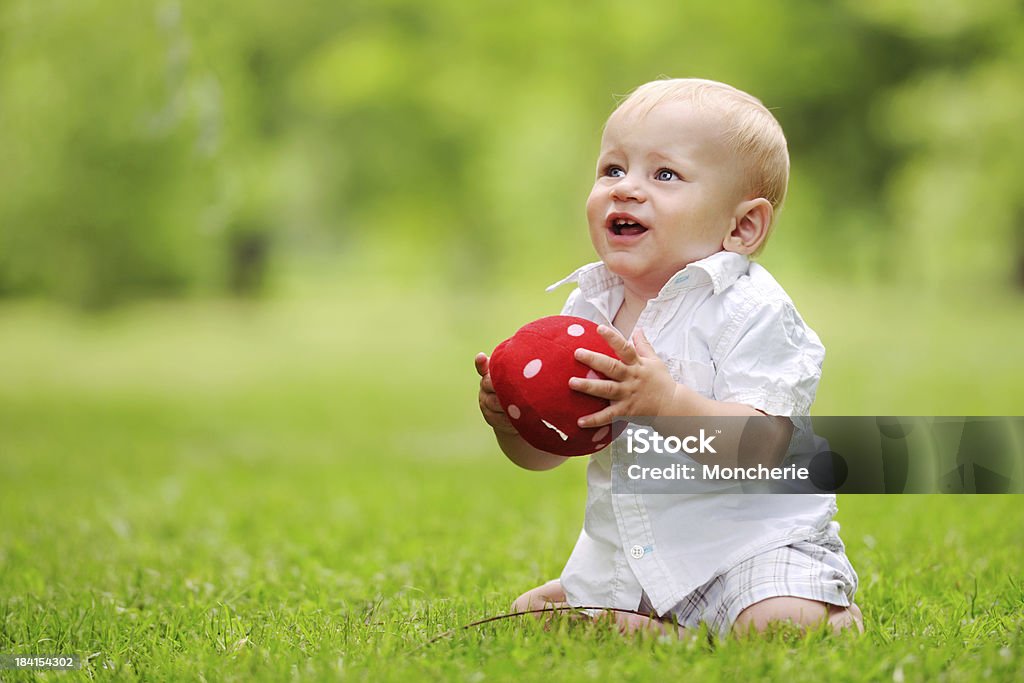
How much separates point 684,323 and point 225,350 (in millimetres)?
19285

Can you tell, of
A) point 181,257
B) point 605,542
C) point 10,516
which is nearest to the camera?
point 605,542

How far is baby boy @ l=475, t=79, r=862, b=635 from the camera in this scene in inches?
110

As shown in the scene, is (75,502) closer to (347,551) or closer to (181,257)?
(347,551)

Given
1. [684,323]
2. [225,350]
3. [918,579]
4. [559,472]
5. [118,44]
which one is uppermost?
[118,44]

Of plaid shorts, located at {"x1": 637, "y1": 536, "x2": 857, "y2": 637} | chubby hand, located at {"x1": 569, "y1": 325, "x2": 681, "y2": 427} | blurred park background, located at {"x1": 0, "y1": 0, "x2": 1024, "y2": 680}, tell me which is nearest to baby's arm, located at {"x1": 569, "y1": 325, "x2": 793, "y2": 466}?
chubby hand, located at {"x1": 569, "y1": 325, "x2": 681, "y2": 427}

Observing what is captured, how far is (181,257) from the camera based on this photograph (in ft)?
46.3

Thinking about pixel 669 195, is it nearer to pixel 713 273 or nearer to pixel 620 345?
pixel 713 273

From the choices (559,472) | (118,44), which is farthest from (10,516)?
(118,44)

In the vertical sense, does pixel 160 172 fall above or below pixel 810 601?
above

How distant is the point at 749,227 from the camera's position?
3.14 meters

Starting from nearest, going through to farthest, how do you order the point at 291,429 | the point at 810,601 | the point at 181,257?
the point at 810,601 → the point at 291,429 → the point at 181,257

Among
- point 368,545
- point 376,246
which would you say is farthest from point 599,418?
point 376,246

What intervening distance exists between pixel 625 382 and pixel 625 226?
0.54m

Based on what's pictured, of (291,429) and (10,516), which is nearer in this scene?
(10,516)
